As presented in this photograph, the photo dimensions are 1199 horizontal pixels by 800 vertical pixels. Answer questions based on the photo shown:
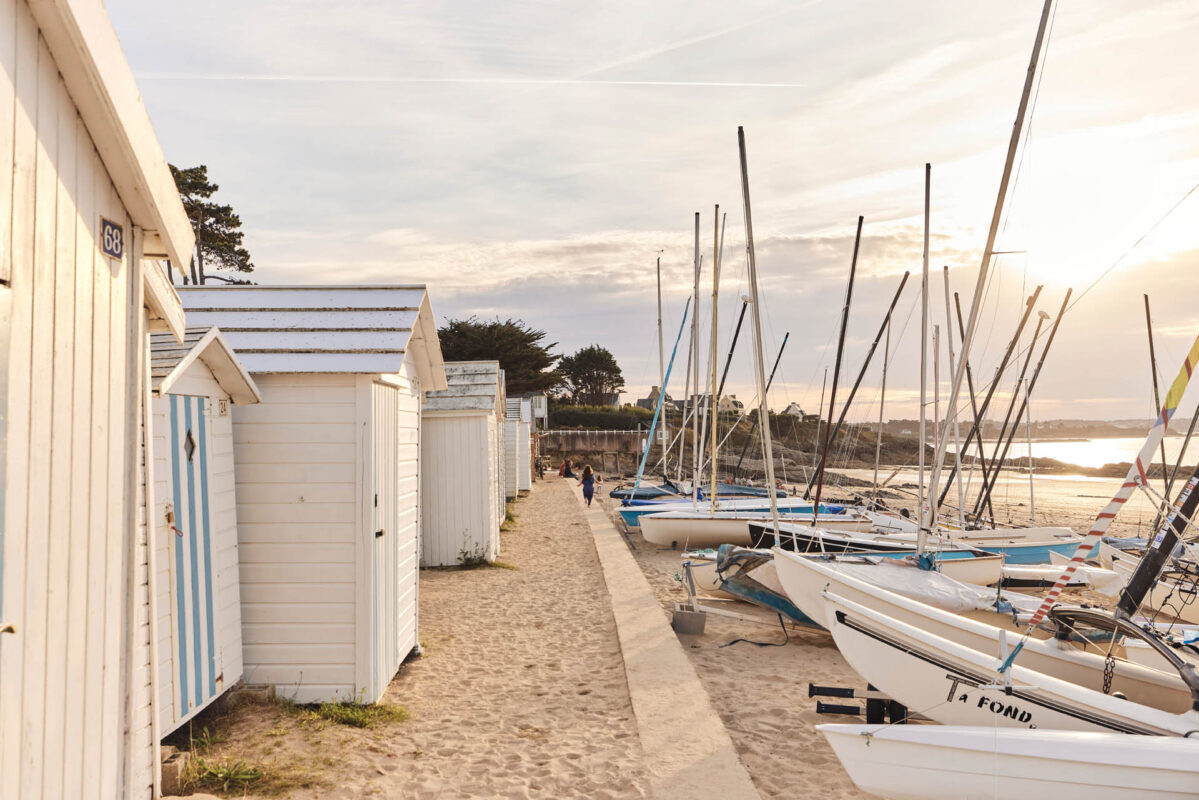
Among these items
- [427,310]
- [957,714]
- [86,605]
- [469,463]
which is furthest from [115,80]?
[469,463]

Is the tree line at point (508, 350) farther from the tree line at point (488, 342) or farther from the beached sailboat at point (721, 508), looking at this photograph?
the beached sailboat at point (721, 508)

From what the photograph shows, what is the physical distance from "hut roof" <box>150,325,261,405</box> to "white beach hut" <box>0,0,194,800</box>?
1449mm

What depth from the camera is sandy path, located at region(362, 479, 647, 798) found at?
5367mm

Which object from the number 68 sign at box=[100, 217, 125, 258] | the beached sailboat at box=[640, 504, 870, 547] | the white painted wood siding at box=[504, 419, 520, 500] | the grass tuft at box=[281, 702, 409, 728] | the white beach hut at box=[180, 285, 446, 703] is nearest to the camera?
the number 68 sign at box=[100, 217, 125, 258]

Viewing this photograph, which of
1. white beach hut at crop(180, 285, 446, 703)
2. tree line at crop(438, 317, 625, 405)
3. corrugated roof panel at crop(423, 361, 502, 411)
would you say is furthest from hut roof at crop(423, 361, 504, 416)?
tree line at crop(438, 317, 625, 405)

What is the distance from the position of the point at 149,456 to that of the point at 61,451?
1664 mm

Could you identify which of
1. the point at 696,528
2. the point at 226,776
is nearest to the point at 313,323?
the point at 226,776

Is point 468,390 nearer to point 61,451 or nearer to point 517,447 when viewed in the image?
point 517,447

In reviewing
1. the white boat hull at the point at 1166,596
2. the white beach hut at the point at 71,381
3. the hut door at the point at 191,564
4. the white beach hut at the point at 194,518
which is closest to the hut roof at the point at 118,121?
the white beach hut at the point at 71,381

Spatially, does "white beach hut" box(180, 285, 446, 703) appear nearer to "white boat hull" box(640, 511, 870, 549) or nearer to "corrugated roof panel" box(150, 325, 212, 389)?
"corrugated roof panel" box(150, 325, 212, 389)

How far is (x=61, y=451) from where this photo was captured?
113 inches

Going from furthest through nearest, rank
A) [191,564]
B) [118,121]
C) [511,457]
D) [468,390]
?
1. [511,457]
2. [468,390]
3. [191,564]
4. [118,121]

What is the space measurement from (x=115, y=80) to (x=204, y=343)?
2.78 meters

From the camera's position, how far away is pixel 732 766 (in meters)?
5.47
